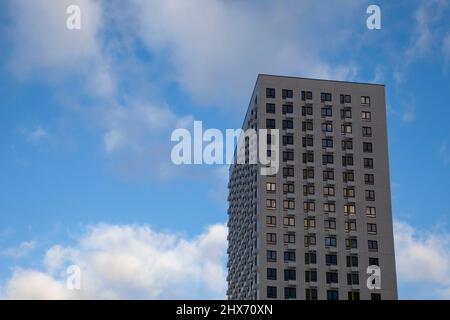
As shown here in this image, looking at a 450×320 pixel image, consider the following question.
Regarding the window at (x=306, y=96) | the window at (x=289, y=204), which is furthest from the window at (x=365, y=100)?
the window at (x=289, y=204)

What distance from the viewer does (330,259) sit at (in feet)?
438

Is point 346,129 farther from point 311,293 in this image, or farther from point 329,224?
point 311,293

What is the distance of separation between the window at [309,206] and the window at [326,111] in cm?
1988

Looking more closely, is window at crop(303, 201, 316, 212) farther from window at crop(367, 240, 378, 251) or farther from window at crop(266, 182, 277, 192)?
window at crop(367, 240, 378, 251)

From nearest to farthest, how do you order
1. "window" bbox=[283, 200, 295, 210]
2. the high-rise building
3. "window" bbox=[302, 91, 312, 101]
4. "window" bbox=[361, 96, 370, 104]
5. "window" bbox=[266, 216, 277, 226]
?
the high-rise building
"window" bbox=[266, 216, 277, 226]
"window" bbox=[283, 200, 295, 210]
"window" bbox=[302, 91, 312, 101]
"window" bbox=[361, 96, 370, 104]

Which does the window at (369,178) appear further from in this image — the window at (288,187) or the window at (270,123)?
the window at (270,123)

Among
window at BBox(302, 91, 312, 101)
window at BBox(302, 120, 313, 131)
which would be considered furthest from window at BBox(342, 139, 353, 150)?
window at BBox(302, 91, 312, 101)

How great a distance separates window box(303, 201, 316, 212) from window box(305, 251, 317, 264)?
931cm

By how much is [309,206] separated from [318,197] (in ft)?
9.32

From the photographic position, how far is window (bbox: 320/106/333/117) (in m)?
145

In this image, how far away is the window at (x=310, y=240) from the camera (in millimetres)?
134125

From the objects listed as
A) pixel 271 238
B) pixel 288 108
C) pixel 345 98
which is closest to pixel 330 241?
pixel 271 238
